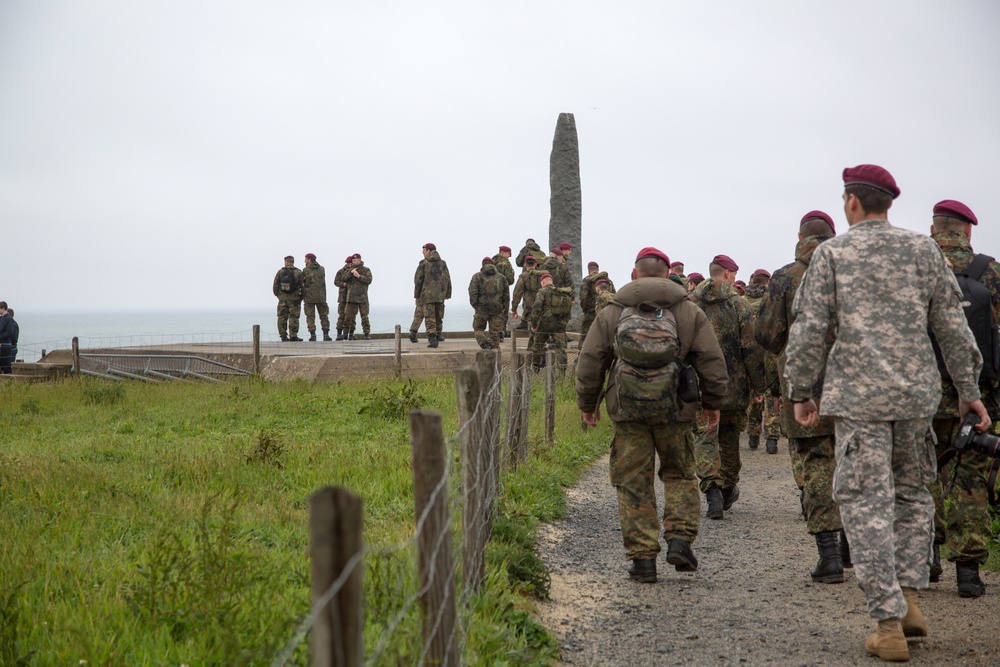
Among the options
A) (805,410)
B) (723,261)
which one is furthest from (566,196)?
(805,410)

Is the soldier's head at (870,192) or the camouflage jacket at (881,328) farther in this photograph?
the soldier's head at (870,192)

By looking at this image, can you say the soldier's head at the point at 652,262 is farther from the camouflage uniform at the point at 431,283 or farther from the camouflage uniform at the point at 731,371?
the camouflage uniform at the point at 431,283

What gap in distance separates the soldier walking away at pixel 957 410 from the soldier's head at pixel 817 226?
690mm

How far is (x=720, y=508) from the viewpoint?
7.84 m

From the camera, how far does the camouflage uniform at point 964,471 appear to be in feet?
17.1

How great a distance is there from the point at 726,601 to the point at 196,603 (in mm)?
2934

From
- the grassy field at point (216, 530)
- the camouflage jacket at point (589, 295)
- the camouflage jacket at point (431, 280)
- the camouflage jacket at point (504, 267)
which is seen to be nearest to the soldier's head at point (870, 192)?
the grassy field at point (216, 530)

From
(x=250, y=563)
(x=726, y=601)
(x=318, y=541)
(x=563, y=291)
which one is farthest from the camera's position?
(x=563, y=291)

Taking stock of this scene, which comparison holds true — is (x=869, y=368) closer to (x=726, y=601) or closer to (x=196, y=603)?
(x=726, y=601)

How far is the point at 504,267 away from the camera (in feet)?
68.0

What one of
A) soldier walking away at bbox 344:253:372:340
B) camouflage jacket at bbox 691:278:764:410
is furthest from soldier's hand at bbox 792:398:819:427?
soldier walking away at bbox 344:253:372:340

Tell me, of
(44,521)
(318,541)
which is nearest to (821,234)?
(318,541)

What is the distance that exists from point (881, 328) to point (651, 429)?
72.1 inches

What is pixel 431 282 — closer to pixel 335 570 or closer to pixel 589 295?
pixel 589 295
